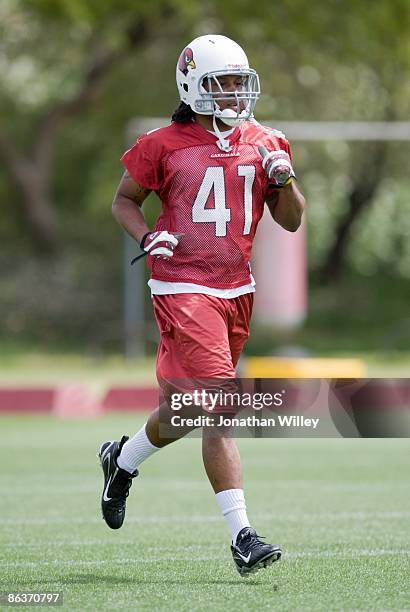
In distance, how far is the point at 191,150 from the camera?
18.4ft

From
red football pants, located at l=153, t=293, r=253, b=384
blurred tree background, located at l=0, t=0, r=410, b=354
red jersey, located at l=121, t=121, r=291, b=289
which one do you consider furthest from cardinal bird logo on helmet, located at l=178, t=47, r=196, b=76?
blurred tree background, located at l=0, t=0, r=410, b=354

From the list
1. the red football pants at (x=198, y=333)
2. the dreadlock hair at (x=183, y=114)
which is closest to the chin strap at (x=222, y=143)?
the dreadlock hair at (x=183, y=114)

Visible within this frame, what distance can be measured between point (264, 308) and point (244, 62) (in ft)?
60.4

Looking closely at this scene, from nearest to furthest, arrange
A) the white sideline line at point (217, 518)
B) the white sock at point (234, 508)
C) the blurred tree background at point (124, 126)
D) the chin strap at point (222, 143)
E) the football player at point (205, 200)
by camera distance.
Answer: the white sock at point (234, 508) < the football player at point (205, 200) < the chin strap at point (222, 143) < the white sideline line at point (217, 518) < the blurred tree background at point (124, 126)

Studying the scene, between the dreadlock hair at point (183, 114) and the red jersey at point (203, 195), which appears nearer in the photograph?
the red jersey at point (203, 195)

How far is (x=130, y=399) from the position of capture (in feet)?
51.3

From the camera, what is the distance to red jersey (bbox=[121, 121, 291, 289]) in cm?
558

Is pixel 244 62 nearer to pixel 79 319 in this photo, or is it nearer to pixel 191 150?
pixel 191 150

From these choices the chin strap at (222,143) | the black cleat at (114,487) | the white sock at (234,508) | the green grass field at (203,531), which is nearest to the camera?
the green grass field at (203,531)

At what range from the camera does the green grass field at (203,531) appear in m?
5.02

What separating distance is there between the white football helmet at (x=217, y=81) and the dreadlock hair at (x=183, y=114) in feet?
0.09

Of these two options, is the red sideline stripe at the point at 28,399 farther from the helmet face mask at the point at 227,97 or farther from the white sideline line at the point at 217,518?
the helmet face mask at the point at 227,97

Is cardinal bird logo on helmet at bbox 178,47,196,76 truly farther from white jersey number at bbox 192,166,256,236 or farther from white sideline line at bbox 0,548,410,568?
white sideline line at bbox 0,548,410,568

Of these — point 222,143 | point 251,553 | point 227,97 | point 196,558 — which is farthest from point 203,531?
point 227,97
